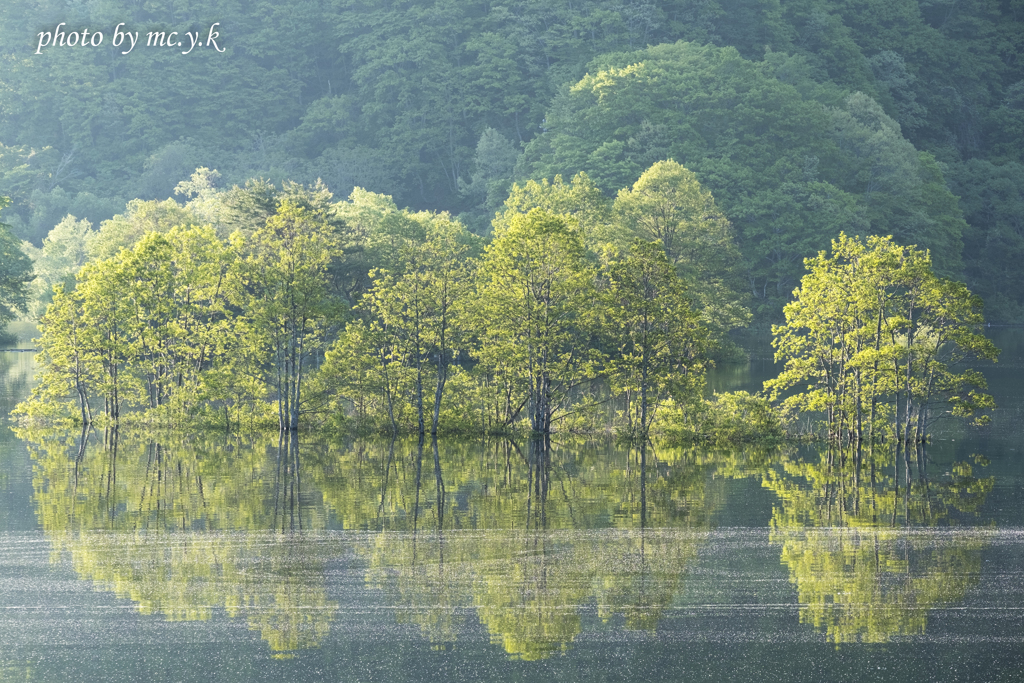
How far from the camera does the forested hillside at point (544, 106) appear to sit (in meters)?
105

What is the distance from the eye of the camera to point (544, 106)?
426ft

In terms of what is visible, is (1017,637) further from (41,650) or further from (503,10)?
(503,10)

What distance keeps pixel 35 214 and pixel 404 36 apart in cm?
4262

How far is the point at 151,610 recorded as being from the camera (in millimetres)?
18719

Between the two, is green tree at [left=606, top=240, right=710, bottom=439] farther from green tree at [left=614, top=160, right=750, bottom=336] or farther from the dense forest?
green tree at [left=614, top=160, right=750, bottom=336]

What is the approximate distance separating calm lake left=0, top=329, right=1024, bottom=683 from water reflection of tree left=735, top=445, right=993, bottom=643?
→ 0.24ft

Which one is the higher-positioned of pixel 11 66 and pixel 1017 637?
pixel 11 66

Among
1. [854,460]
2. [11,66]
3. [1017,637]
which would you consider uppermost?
[11,66]

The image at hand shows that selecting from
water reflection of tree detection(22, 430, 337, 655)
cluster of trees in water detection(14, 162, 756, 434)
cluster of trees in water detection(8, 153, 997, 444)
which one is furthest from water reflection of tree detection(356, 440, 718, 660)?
cluster of trees in water detection(14, 162, 756, 434)

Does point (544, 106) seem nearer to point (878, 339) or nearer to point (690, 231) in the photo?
point (690, 231)

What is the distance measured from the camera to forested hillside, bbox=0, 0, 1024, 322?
104625 mm

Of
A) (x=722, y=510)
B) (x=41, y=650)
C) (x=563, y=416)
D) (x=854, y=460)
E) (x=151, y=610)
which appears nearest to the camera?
(x=41, y=650)

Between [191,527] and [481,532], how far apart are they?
556 centimetres

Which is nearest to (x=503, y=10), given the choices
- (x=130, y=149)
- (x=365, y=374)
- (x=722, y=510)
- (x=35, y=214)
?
(x=130, y=149)
